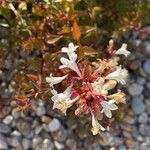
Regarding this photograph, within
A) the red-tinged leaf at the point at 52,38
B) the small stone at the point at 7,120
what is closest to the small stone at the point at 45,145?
the small stone at the point at 7,120

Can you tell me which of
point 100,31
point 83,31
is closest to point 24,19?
point 83,31

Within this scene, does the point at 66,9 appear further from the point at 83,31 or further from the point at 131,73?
the point at 131,73

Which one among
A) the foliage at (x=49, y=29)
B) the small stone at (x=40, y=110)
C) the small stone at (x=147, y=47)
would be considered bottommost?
the small stone at (x=40, y=110)

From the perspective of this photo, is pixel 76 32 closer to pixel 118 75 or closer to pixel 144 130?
pixel 118 75

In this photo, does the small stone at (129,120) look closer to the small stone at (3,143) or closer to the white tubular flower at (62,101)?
the small stone at (3,143)

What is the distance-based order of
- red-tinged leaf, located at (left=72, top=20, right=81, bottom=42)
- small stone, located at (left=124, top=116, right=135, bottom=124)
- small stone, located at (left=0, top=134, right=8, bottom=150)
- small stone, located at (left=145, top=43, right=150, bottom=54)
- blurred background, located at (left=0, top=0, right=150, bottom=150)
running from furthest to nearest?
small stone, located at (left=145, top=43, right=150, bottom=54) < small stone, located at (left=124, top=116, right=135, bottom=124) < small stone, located at (left=0, top=134, right=8, bottom=150) < blurred background, located at (left=0, top=0, right=150, bottom=150) < red-tinged leaf, located at (left=72, top=20, right=81, bottom=42)

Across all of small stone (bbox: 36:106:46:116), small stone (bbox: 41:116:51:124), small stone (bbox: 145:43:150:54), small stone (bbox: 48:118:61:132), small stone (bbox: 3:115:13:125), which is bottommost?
small stone (bbox: 48:118:61:132)

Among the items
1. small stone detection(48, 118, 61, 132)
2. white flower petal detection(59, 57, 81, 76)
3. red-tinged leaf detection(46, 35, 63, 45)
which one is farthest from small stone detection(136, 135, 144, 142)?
white flower petal detection(59, 57, 81, 76)

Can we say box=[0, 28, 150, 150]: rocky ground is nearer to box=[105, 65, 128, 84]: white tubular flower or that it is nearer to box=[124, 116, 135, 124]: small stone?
box=[124, 116, 135, 124]: small stone

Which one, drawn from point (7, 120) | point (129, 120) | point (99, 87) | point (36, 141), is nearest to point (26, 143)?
point (36, 141)
